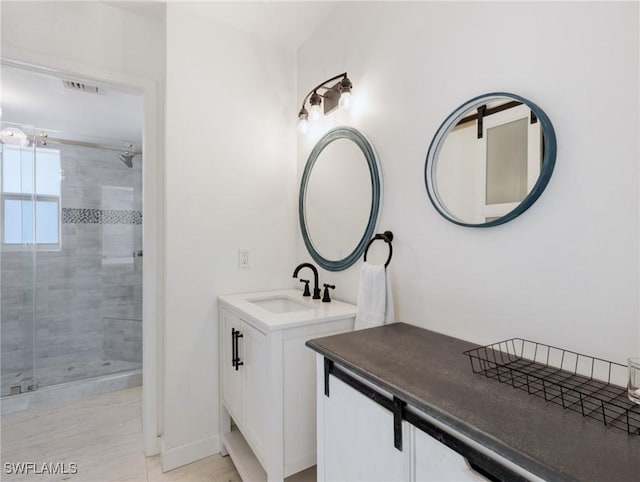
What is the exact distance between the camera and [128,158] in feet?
11.3

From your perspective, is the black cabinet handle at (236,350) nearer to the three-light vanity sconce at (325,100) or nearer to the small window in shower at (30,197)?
the three-light vanity sconce at (325,100)

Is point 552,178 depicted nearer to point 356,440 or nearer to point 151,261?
point 356,440

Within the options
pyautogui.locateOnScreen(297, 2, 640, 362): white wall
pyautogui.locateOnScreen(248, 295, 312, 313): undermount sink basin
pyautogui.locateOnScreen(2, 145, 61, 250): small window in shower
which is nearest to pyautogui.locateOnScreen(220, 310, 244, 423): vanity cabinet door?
pyautogui.locateOnScreen(248, 295, 312, 313): undermount sink basin

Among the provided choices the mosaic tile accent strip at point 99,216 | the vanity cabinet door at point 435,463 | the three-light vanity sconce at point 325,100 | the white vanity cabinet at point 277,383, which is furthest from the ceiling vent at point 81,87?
the vanity cabinet door at point 435,463

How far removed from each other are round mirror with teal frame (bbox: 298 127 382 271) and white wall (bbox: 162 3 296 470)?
0.24m

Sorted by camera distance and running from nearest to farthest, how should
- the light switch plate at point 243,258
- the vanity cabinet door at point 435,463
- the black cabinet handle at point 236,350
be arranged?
the vanity cabinet door at point 435,463
the black cabinet handle at point 236,350
the light switch plate at point 243,258

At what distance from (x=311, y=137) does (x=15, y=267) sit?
2958 mm

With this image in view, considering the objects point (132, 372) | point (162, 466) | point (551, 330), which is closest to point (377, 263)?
point (551, 330)

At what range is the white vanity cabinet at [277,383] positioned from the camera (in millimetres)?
1306

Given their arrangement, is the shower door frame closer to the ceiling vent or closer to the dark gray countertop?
the ceiling vent

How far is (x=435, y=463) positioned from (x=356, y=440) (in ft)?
1.00

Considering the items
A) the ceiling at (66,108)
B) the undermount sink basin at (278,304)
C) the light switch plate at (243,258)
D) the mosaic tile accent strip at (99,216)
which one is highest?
the ceiling at (66,108)

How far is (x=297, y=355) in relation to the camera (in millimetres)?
1358
